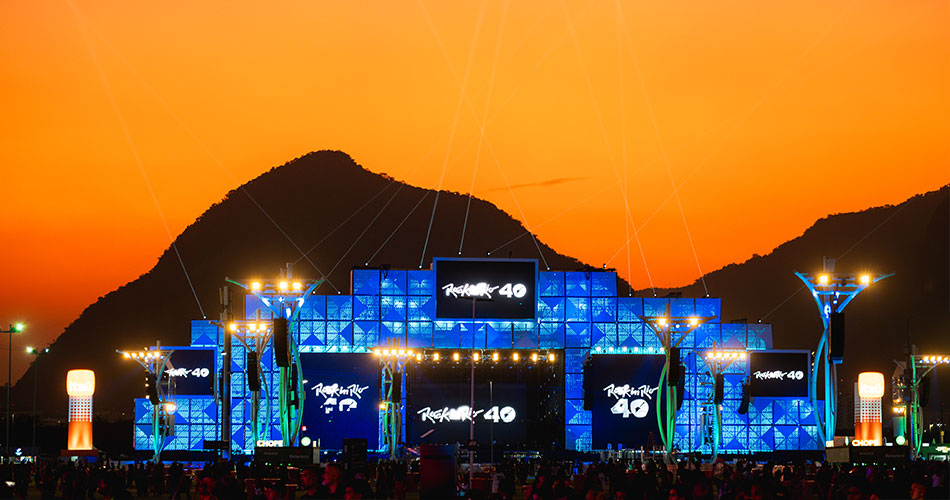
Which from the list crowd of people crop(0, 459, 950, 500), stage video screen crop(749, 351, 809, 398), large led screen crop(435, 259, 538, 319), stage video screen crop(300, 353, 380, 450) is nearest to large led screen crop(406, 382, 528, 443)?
stage video screen crop(300, 353, 380, 450)

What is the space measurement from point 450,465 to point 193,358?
65.3 metres

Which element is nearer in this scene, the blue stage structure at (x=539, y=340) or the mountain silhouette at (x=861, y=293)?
the blue stage structure at (x=539, y=340)

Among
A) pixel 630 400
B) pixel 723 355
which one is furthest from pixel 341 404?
pixel 723 355

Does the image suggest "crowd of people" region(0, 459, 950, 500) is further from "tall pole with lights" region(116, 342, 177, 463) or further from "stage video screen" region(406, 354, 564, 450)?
"stage video screen" region(406, 354, 564, 450)

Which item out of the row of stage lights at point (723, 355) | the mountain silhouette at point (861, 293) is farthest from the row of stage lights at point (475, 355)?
the mountain silhouette at point (861, 293)

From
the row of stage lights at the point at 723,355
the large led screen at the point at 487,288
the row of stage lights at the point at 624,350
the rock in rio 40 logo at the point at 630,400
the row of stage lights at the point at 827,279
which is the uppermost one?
the large led screen at the point at 487,288

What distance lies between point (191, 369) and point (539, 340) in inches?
914

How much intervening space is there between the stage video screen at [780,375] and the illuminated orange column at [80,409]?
41.8 metres

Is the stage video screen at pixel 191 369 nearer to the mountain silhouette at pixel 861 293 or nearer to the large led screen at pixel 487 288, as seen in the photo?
the large led screen at pixel 487 288

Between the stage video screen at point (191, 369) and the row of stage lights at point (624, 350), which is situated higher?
the row of stage lights at point (624, 350)

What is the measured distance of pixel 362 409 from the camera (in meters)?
80.9

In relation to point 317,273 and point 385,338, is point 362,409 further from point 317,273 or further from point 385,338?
point 317,273

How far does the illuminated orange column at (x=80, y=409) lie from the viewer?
74.9 meters

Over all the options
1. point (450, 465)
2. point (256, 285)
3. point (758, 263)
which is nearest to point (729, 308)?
point (758, 263)
